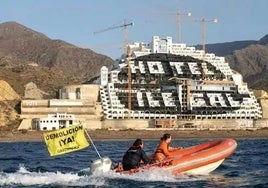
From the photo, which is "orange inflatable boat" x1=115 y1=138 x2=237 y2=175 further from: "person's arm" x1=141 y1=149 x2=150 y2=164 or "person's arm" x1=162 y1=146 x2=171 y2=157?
"person's arm" x1=162 y1=146 x2=171 y2=157

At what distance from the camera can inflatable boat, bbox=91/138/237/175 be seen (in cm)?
Answer: 3148

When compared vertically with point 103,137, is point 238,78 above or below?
above

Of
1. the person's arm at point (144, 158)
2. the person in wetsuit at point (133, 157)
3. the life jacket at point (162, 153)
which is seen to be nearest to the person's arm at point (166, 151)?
the life jacket at point (162, 153)

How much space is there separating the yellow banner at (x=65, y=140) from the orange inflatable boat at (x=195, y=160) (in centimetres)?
240

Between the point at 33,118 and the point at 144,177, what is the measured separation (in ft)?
394

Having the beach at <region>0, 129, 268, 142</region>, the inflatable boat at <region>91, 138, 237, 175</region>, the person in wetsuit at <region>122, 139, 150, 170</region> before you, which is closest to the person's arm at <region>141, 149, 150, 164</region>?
the person in wetsuit at <region>122, 139, 150, 170</region>

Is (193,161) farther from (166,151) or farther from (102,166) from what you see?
(102,166)

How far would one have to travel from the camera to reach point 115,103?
162 meters

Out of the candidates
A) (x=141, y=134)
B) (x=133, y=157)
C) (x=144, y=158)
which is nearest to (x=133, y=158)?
(x=133, y=157)

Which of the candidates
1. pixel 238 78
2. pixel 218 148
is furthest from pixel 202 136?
pixel 218 148

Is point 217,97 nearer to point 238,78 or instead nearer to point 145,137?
point 238,78

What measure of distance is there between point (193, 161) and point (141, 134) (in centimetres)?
10994

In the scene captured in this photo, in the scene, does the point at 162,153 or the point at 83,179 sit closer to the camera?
the point at 83,179

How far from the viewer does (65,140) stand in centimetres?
3075
